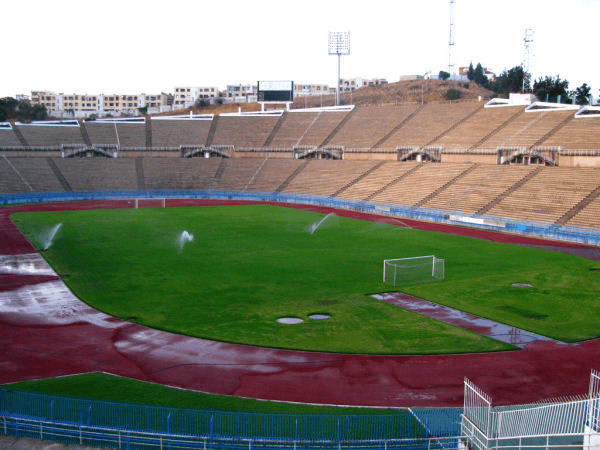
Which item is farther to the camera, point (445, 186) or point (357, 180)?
point (357, 180)

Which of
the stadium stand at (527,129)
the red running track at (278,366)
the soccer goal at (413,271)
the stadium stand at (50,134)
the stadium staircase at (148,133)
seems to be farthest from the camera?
the stadium staircase at (148,133)

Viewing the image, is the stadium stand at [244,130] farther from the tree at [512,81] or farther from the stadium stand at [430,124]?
the tree at [512,81]

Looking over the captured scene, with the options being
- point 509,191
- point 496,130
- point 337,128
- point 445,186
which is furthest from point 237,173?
point 509,191

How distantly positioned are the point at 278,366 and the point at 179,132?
257 feet

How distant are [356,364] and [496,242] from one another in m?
28.9

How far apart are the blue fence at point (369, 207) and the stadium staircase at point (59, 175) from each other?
154 inches

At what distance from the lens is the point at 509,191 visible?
58.1m

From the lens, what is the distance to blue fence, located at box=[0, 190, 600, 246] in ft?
158

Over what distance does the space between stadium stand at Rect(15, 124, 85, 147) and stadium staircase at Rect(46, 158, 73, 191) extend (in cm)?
595

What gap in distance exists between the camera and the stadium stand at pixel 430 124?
7894cm

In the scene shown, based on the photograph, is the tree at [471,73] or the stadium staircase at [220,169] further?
the tree at [471,73]

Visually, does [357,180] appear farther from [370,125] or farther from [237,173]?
[237,173]

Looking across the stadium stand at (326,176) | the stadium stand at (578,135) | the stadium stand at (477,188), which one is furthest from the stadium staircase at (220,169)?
the stadium stand at (578,135)

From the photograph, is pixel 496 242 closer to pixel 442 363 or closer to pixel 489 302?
pixel 489 302
